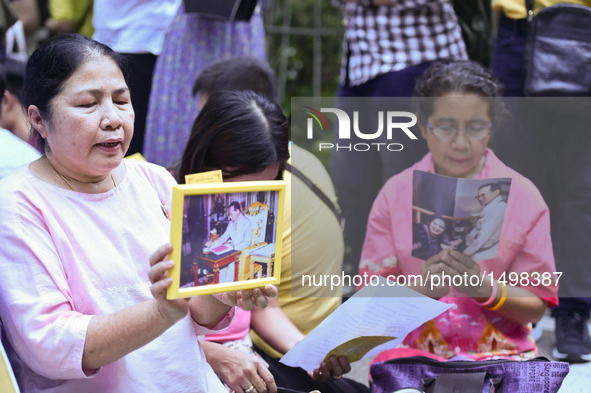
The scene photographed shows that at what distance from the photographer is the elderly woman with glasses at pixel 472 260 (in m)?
2.21

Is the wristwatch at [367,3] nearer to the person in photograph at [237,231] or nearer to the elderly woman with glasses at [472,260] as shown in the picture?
the elderly woman with glasses at [472,260]

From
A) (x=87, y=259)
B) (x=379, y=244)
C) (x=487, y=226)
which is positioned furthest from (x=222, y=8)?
(x=87, y=259)

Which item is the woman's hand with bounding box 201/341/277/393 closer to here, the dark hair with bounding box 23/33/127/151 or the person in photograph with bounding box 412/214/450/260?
the person in photograph with bounding box 412/214/450/260

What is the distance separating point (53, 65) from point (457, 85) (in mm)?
1371

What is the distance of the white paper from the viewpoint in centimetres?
183

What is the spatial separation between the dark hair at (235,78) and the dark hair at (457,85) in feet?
2.24

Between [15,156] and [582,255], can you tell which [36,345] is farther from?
[582,255]

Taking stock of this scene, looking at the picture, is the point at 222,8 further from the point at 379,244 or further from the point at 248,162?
the point at 379,244

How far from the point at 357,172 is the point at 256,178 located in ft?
2.43

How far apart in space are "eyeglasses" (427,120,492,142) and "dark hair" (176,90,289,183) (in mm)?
476

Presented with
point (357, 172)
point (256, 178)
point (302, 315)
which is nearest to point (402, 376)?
point (302, 315)

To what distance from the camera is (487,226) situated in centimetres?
217

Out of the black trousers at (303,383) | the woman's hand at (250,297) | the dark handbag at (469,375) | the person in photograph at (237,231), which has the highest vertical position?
the person in photograph at (237,231)

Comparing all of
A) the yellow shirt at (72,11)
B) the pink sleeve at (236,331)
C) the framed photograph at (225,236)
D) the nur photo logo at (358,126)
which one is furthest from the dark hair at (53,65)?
the yellow shirt at (72,11)
